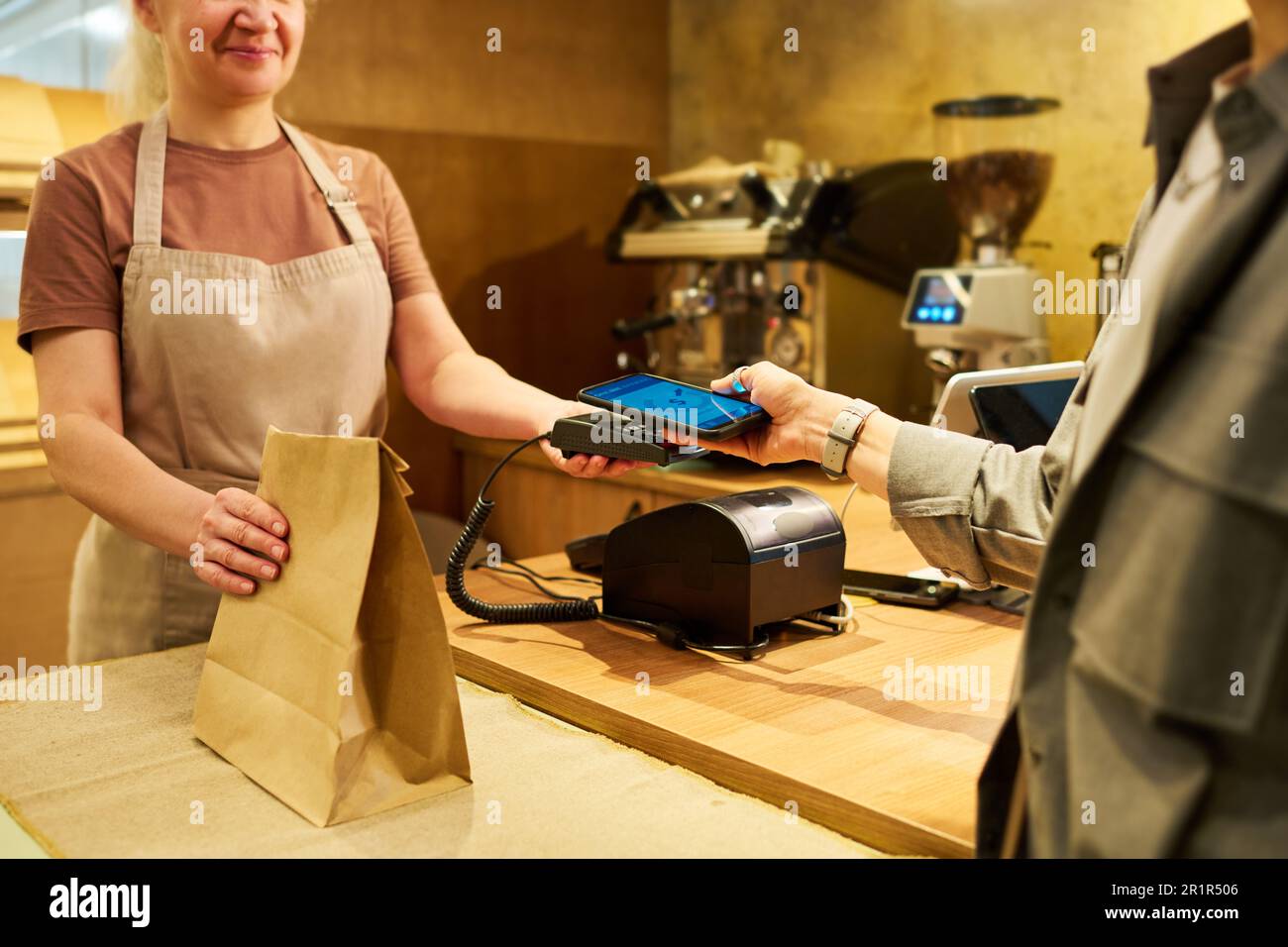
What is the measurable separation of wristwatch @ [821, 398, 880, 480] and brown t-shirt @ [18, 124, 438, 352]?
865 millimetres

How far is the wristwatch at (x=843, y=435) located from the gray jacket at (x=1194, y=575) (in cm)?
49

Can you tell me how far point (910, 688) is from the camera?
→ 1230 millimetres

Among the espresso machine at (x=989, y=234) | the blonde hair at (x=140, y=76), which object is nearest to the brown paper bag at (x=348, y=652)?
the blonde hair at (x=140, y=76)

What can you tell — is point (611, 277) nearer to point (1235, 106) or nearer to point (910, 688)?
point (910, 688)

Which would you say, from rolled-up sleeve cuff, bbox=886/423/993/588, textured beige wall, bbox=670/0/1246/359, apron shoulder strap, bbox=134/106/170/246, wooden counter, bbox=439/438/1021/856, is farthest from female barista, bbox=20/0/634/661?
textured beige wall, bbox=670/0/1246/359

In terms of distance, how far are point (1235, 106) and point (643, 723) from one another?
74 cm

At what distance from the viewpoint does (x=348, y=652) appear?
0.93m

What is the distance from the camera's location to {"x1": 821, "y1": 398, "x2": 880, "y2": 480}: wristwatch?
1.21 m

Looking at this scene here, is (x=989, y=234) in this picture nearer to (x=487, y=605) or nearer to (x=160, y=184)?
(x=487, y=605)

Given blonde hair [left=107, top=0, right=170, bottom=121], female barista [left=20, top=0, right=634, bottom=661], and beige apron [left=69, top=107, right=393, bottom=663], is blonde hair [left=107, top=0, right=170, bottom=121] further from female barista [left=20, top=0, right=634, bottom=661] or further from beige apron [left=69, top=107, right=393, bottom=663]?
beige apron [left=69, top=107, right=393, bottom=663]

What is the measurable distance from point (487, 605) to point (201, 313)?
22.3 inches

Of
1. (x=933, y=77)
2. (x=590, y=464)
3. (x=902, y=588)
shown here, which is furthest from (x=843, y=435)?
(x=933, y=77)

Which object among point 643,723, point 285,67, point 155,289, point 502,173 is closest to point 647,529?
point 643,723

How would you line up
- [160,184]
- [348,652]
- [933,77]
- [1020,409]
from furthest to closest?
[933,77], [160,184], [1020,409], [348,652]
